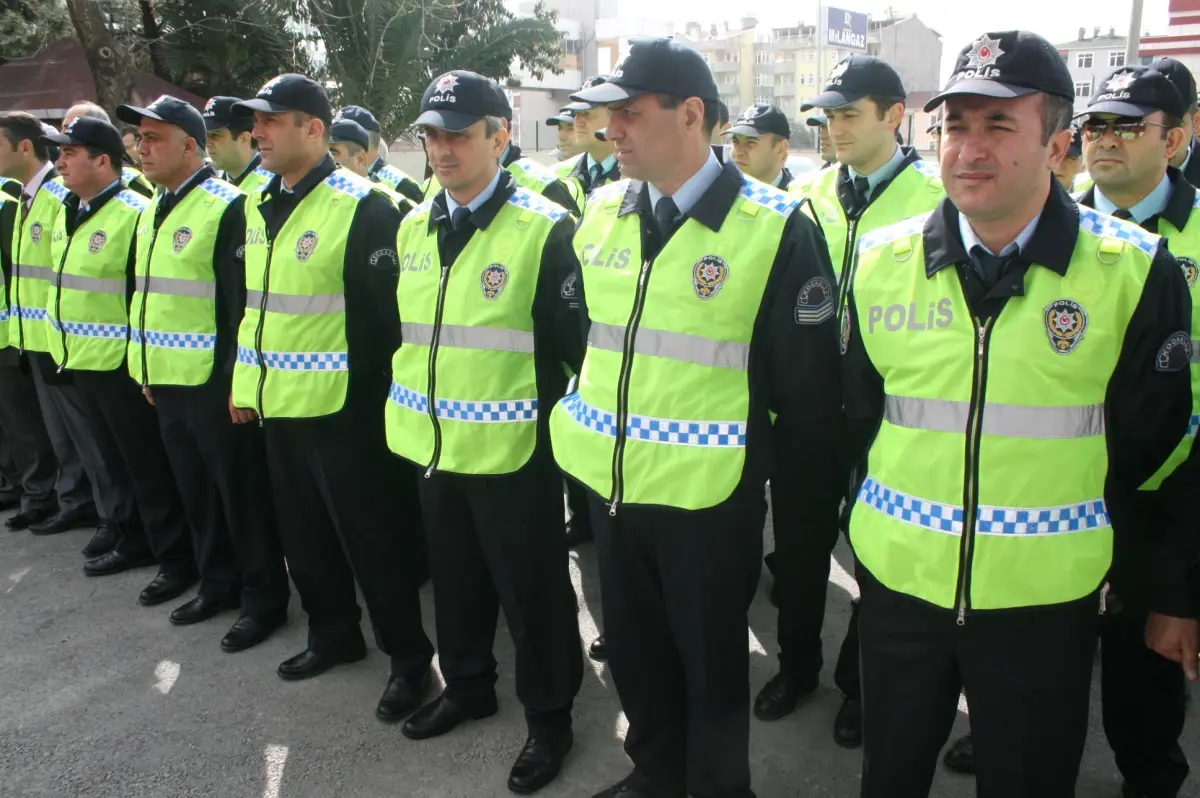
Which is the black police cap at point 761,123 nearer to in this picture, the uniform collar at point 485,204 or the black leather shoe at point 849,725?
the uniform collar at point 485,204

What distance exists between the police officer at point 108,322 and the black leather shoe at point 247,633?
0.67 meters

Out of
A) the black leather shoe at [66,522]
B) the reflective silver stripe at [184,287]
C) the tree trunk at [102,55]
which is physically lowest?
the black leather shoe at [66,522]

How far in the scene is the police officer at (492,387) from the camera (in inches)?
111

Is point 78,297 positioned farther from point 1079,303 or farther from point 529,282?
point 1079,303

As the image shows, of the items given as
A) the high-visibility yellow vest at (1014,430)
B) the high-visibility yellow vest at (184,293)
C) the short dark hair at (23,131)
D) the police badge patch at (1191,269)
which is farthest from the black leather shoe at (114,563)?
the police badge patch at (1191,269)

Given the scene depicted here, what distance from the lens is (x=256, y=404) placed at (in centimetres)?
339

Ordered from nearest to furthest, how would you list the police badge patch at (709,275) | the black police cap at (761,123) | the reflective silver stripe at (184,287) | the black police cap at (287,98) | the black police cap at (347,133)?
the police badge patch at (709,275), the black police cap at (287,98), the reflective silver stripe at (184,287), the black police cap at (761,123), the black police cap at (347,133)

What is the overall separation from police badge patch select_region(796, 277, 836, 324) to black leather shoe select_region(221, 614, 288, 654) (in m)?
2.86

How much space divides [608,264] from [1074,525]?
1.29 metres

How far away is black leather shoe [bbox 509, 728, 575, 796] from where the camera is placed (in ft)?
9.43

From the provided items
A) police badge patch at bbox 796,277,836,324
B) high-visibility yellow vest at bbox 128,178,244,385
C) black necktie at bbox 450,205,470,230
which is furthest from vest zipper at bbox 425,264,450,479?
high-visibility yellow vest at bbox 128,178,244,385

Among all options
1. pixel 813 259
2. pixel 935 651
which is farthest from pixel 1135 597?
pixel 813 259

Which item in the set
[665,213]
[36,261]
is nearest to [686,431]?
[665,213]

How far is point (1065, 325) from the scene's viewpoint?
1.75 metres
